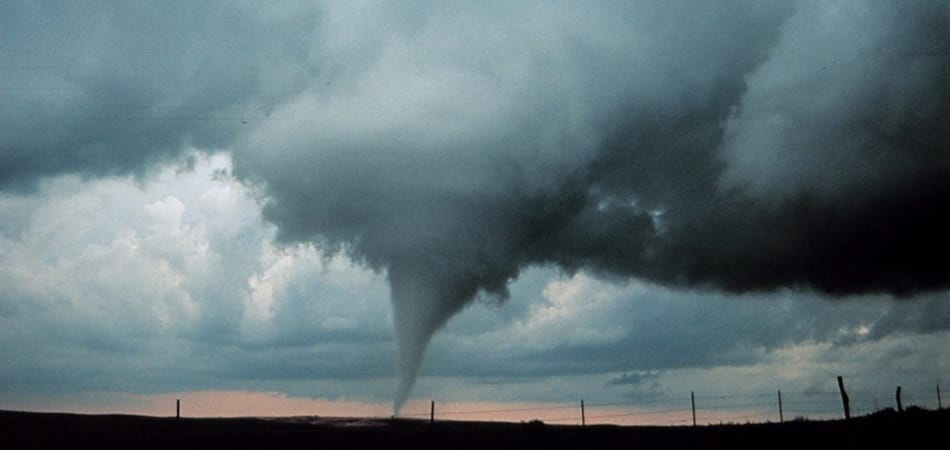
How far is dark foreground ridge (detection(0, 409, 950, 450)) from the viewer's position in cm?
4138

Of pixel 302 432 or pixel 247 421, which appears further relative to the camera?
pixel 247 421

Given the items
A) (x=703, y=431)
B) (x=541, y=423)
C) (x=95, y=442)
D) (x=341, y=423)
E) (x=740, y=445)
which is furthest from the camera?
(x=341, y=423)

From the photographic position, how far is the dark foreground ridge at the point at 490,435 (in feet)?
136

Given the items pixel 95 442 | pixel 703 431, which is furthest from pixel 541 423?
pixel 95 442

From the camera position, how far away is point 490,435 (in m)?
44.9

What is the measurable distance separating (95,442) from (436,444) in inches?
557

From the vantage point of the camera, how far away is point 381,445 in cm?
4150

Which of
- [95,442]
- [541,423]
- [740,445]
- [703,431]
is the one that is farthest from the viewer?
[541,423]

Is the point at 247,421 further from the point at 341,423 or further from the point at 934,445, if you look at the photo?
the point at 934,445

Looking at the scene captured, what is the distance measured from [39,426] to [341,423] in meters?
16.7

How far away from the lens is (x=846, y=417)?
56.4 m

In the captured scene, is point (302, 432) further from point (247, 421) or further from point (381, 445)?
point (247, 421)

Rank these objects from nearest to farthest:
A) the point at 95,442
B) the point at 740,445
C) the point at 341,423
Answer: the point at 95,442 < the point at 740,445 < the point at 341,423

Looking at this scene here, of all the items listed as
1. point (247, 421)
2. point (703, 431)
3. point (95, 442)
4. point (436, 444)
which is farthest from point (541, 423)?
point (95, 442)
